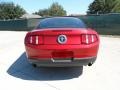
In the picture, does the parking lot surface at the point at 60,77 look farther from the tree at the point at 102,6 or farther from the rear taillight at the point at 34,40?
the tree at the point at 102,6

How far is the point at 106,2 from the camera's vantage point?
101 meters

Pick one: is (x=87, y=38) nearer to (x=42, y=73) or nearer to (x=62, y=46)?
(x=62, y=46)

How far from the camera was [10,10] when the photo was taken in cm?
9131

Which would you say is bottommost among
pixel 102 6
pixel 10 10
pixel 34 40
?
pixel 10 10

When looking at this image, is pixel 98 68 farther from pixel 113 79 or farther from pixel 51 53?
pixel 51 53

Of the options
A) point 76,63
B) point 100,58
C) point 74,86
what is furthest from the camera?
point 100,58

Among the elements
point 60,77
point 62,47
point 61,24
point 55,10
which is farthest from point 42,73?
point 55,10

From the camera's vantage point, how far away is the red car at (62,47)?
261 inches

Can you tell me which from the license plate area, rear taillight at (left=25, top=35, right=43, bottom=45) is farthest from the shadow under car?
rear taillight at (left=25, top=35, right=43, bottom=45)

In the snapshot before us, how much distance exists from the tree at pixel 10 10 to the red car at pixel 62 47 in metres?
81.8

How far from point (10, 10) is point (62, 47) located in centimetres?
8673

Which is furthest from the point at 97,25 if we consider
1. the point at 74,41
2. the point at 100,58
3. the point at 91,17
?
the point at 74,41

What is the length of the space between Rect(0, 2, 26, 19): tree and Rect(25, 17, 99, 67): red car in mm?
81827

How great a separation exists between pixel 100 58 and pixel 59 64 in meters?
3.25
